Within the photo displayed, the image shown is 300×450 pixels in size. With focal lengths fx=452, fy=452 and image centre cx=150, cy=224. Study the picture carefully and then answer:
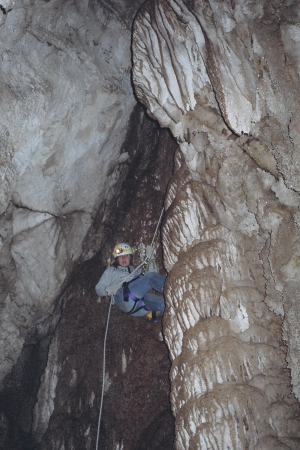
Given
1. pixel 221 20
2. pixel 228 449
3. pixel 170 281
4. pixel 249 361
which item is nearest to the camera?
pixel 228 449

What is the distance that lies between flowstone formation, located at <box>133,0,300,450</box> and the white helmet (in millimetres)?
982

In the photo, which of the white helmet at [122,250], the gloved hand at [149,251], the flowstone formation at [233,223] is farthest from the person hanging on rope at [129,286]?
the flowstone formation at [233,223]

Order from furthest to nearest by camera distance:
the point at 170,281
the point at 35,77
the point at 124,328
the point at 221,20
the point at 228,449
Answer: the point at 124,328 → the point at 35,77 → the point at 170,281 → the point at 221,20 → the point at 228,449

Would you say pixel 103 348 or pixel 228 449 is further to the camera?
pixel 103 348

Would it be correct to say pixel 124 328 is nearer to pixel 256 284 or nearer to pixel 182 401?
pixel 182 401

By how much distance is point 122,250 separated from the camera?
16.9 ft

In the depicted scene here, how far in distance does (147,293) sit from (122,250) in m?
0.59

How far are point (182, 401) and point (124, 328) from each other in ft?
4.84

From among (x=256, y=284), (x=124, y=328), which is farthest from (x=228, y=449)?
(x=124, y=328)

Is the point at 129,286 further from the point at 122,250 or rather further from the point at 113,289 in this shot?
the point at 122,250

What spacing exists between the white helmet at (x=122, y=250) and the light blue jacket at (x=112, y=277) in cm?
16

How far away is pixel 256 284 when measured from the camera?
3754 mm

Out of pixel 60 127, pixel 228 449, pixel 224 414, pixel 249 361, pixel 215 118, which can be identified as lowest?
pixel 228 449

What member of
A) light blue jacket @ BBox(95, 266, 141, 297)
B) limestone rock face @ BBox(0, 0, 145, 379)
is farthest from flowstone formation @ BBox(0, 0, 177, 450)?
light blue jacket @ BBox(95, 266, 141, 297)
